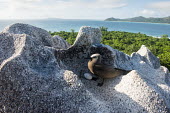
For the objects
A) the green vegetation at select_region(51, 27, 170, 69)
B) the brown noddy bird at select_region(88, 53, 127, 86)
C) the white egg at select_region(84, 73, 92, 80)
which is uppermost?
the brown noddy bird at select_region(88, 53, 127, 86)

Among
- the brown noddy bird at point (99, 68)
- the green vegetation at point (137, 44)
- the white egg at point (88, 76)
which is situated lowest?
the green vegetation at point (137, 44)

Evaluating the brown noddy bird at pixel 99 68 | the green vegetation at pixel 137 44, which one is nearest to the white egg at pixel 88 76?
the brown noddy bird at pixel 99 68

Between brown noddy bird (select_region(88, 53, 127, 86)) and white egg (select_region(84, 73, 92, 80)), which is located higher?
brown noddy bird (select_region(88, 53, 127, 86))

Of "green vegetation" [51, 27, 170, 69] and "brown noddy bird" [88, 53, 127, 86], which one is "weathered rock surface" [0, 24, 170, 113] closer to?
"brown noddy bird" [88, 53, 127, 86]

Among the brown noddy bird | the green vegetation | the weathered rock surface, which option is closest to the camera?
the weathered rock surface

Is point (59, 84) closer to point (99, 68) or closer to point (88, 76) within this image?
point (99, 68)

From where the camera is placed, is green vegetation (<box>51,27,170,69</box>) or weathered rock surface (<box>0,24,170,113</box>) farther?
green vegetation (<box>51,27,170,69</box>)

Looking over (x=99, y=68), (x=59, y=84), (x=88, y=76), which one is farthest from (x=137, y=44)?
(x=59, y=84)

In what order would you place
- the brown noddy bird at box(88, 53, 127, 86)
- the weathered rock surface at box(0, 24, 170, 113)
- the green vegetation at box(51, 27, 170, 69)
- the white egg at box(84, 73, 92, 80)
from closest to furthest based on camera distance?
the weathered rock surface at box(0, 24, 170, 113), the brown noddy bird at box(88, 53, 127, 86), the white egg at box(84, 73, 92, 80), the green vegetation at box(51, 27, 170, 69)

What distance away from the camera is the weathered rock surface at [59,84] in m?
2.45

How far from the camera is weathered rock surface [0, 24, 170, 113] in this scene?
2.45m

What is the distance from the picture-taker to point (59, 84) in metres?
2.61

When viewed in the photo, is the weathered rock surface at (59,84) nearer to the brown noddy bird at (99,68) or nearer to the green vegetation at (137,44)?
the brown noddy bird at (99,68)

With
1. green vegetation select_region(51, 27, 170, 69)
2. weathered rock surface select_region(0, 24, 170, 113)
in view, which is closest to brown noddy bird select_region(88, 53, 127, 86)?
weathered rock surface select_region(0, 24, 170, 113)
